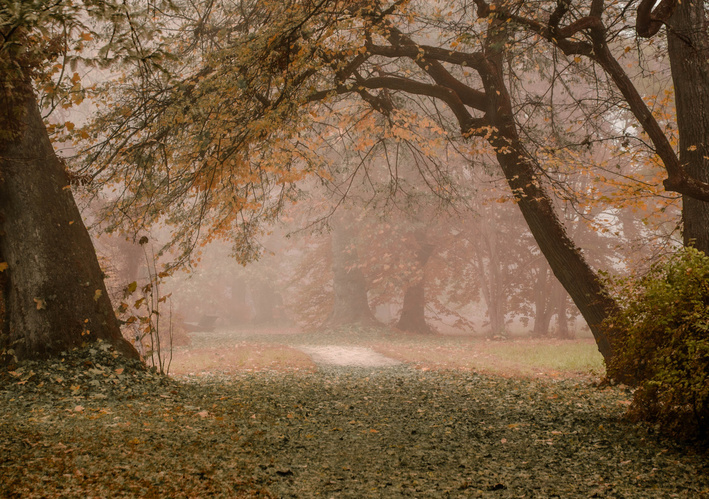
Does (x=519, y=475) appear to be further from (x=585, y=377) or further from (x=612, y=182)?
(x=612, y=182)

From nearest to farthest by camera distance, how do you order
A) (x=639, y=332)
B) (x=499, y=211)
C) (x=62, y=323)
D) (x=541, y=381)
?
(x=639, y=332) → (x=62, y=323) → (x=541, y=381) → (x=499, y=211)

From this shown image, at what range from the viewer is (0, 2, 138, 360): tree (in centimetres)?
Result: 598

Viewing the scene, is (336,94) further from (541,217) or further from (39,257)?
(39,257)

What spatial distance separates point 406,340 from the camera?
61.7 feet

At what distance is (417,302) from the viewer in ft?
72.9

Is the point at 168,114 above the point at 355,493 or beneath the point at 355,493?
above

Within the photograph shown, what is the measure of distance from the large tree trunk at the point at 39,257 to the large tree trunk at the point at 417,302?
631 inches

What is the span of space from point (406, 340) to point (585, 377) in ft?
36.4

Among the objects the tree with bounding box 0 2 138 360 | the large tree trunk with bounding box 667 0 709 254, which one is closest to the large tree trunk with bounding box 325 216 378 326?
the tree with bounding box 0 2 138 360

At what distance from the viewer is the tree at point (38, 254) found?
5984mm

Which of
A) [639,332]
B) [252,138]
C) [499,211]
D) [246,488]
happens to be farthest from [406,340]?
[246,488]

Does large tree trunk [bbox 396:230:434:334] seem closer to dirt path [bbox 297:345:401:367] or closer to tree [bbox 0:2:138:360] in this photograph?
dirt path [bbox 297:345:401:367]

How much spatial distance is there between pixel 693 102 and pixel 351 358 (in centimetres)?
889

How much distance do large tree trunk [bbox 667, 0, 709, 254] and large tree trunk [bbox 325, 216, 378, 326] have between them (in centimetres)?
1621
